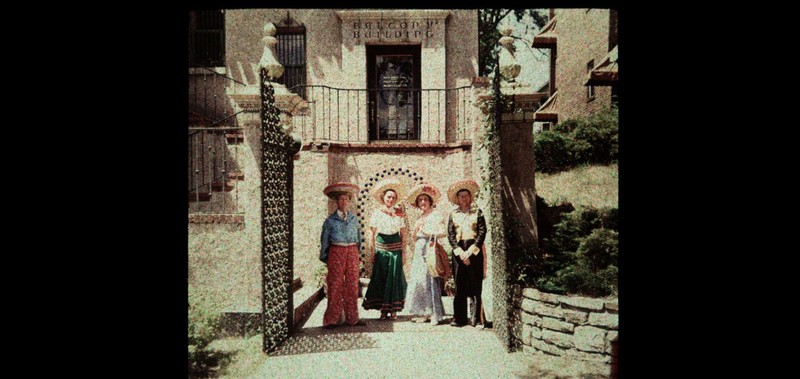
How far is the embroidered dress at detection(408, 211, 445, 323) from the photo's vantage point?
6.04m

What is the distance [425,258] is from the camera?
6.12m

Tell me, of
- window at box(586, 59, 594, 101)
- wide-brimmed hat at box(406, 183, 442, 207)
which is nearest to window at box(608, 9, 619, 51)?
window at box(586, 59, 594, 101)

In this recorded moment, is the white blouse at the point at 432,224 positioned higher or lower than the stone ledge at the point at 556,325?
higher

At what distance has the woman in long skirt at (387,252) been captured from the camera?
240 inches

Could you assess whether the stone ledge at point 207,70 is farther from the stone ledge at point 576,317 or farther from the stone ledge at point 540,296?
the stone ledge at point 576,317

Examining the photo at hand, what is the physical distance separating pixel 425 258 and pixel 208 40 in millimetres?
6333

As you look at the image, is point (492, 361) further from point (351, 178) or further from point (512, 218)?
point (351, 178)

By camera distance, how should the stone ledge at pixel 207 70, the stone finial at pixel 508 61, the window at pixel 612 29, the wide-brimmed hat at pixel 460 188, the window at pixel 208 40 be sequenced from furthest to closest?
the window at pixel 612 29, the window at pixel 208 40, the stone ledge at pixel 207 70, the wide-brimmed hat at pixel 460 188, the stone finial at pixel 508 61

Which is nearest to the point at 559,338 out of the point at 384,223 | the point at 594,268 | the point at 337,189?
the point at 594,268

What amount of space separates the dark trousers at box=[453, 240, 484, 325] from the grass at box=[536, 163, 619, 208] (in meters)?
1.29

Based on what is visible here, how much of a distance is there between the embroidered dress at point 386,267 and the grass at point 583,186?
203 cm

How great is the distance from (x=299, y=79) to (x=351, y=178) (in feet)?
7.63

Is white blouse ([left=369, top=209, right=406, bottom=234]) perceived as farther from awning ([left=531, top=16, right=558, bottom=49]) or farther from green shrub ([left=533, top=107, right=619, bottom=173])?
awning ([left=531, top=16, right=558, bottom=49])

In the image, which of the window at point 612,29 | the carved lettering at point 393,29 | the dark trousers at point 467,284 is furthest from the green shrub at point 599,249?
the window at point 612,29
